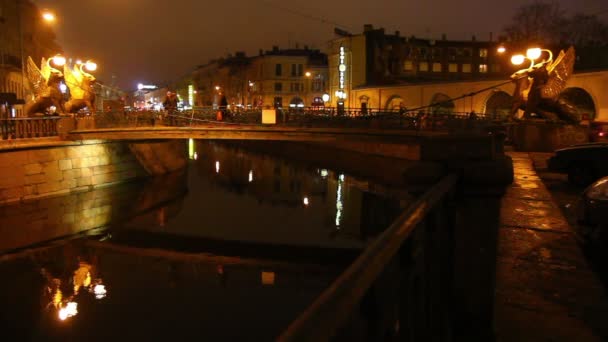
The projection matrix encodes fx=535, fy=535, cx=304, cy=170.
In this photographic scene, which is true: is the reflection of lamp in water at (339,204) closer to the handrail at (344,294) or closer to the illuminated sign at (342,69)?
the handrail at (344,294)

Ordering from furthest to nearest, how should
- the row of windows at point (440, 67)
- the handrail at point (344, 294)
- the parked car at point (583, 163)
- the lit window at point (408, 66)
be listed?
the row of windows at point (440, 67), the lit window at point (408, 66), the parked car at point (583, 163), the handrail at point (344, 294)

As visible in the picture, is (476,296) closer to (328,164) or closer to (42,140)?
(42,140)

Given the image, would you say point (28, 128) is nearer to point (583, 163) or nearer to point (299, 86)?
point (583, 163)

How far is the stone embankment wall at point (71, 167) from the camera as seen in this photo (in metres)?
23.2

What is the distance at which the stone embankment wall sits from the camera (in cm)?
2322

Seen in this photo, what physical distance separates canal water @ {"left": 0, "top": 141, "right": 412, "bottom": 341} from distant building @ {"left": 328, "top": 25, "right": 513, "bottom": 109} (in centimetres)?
3390

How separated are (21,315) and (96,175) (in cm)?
1736

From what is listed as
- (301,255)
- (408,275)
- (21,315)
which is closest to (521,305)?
(408,275)

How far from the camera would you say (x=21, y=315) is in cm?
1199

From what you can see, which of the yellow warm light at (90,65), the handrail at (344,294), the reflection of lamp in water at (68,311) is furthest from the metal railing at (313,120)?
the handrail at (344,294)

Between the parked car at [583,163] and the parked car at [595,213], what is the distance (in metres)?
6.52

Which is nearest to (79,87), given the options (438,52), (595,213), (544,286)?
(595,213)

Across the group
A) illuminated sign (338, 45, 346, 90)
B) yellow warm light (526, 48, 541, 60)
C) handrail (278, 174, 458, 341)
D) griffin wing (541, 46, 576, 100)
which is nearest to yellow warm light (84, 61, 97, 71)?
yellow warm light (526, 48, 541, 60)

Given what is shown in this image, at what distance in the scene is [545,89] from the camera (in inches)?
801
